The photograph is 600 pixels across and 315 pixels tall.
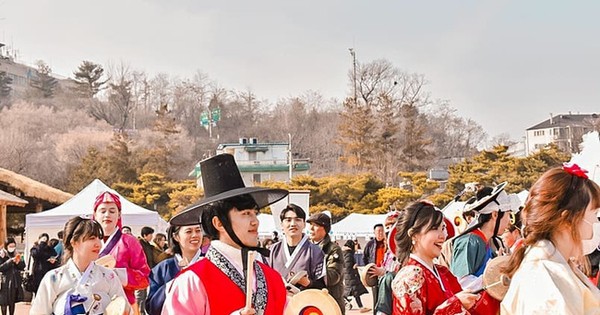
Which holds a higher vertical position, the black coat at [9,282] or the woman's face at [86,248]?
the woman's face at [86,248]

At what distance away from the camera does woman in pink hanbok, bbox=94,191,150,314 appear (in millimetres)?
5754

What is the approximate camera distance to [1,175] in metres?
29.9

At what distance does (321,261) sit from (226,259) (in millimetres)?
3563

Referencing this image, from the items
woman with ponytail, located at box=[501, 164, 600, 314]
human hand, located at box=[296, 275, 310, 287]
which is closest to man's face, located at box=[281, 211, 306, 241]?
human hand, located at box=[296, 275, 310, 287]

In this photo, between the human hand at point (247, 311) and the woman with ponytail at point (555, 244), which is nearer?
the woman with ponytail at point (555, 244)

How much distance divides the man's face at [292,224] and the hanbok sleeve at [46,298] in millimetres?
2314

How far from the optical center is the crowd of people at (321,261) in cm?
275

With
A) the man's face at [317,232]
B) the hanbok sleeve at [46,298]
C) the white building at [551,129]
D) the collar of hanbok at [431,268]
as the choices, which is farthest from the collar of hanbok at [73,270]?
the white building at [551,129]

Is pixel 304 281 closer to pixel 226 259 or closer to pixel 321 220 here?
pixel 321 220

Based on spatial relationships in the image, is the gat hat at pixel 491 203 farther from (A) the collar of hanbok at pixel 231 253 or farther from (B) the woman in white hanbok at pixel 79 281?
(A) the collar of hanbok at pixel 231 253

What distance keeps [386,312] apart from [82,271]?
2.09 meters

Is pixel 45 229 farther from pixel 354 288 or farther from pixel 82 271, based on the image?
pixel 82 271

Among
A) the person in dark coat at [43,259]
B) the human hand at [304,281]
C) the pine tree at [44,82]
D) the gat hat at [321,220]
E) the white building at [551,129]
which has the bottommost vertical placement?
the person in dark coat at [43,259]

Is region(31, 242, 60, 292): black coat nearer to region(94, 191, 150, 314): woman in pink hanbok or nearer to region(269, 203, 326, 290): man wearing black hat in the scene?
region(94, 191, 150, 314): woman in pink hanbok
